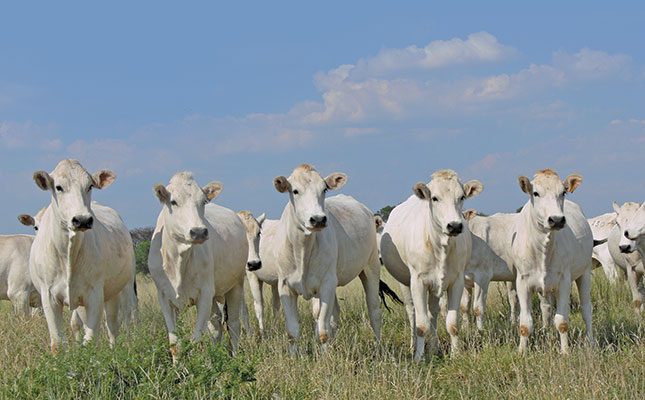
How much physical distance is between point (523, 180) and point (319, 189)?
260 centimetres

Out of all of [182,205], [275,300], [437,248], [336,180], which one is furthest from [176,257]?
[275,300]

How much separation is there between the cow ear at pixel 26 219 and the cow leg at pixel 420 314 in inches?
320

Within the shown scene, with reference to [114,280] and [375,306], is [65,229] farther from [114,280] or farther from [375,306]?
[375,306]

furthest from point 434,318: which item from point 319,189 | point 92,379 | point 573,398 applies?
point 92,379

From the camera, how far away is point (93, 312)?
7.73 m

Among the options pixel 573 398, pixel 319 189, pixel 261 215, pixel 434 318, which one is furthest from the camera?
pixel 261 215

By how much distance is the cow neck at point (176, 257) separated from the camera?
778cm

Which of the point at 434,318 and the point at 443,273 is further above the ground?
the point at 443,273

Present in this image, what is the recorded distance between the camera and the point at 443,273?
8625 mm

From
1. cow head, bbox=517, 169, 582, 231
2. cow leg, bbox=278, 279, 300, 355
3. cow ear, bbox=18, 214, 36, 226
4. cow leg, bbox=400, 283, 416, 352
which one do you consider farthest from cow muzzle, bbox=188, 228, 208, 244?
cow ear, bbox=18, 214, 36, 226

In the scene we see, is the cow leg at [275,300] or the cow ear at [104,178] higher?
the cow ear at [104,178]

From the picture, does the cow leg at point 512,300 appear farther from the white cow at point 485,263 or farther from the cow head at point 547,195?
the cow head at point 547,195

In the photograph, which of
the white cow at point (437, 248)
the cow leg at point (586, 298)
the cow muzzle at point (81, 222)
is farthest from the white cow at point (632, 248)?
the cow muzzle at point (81, 222)

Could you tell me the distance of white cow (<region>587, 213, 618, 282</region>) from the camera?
15.0 meters
